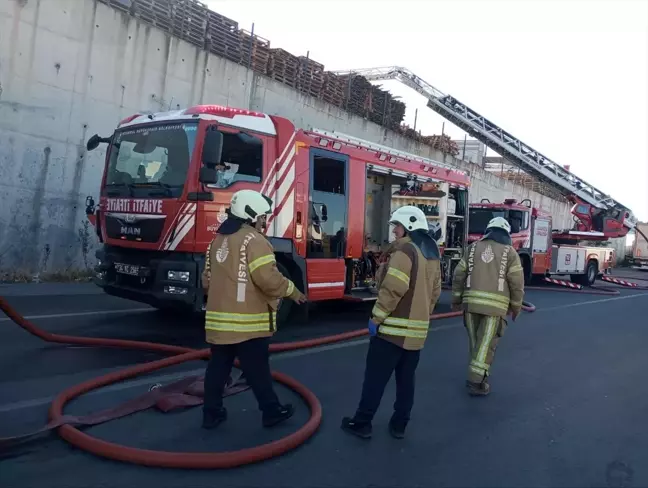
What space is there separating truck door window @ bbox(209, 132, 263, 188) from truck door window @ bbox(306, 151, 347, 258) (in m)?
1.06

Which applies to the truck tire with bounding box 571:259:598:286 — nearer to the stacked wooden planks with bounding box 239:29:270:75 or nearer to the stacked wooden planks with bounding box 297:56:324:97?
the stacked wooden planks with bounding box 297:56:324:97

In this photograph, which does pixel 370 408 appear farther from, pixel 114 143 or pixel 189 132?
pixel 114 143

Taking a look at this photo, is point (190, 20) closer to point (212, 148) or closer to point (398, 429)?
point (212, 148)

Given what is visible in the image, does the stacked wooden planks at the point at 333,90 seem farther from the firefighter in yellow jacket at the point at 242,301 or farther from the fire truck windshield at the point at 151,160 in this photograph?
the firefighter in yellow jacket at the point at 242,301

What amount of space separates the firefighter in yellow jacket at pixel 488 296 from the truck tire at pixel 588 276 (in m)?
16.7

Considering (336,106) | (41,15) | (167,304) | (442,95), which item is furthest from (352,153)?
(442,95)

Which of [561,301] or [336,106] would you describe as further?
[336,106]

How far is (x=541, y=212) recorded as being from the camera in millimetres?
18250

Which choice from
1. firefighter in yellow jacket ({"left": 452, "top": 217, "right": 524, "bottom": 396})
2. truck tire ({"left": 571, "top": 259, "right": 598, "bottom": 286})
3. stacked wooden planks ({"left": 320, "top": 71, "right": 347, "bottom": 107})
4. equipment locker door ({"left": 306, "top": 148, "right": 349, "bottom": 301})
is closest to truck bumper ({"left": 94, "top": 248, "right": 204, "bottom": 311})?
equipment locker door ({"left": 306, "top": 148, "right": 349, "bottom": 301})

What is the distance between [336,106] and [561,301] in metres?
9.79

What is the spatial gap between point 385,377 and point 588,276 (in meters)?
18.8

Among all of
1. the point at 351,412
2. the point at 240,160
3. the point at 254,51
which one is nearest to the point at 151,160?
the point at 240,160

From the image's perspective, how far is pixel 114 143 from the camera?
8086mm

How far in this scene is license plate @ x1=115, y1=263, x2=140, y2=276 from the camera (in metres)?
7.31
